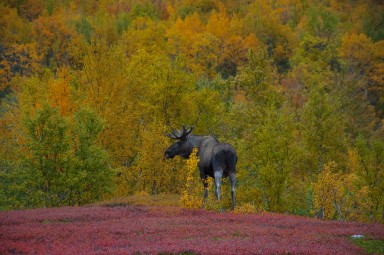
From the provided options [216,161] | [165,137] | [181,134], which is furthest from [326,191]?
[165,137]

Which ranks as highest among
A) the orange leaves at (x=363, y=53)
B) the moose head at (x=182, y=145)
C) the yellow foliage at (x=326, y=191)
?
the moose head at (x=182, y=145)

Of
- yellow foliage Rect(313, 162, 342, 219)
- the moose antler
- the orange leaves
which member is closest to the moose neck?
the moose antler

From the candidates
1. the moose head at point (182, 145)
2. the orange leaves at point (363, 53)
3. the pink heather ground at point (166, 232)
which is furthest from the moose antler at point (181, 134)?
the orange leaves at point (363, 53)

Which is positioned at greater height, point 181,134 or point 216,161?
point 181,134

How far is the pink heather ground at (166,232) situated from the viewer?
16062 millimetres

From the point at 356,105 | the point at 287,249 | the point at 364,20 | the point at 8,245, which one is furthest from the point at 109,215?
the point at 364,20

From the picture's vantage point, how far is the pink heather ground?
16.1 m

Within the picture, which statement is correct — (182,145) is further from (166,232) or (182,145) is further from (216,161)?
(166,232)

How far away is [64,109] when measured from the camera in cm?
4088

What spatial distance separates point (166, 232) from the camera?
19.2m

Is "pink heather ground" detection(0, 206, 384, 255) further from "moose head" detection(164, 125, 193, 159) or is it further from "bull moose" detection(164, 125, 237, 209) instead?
"moose head" detection(164, 125, 193, 159)

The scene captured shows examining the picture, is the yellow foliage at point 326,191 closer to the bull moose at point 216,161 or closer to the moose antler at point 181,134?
the bull moose at point 216,161

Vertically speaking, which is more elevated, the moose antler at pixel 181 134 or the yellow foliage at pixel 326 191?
the moose antler at pixel 181 134

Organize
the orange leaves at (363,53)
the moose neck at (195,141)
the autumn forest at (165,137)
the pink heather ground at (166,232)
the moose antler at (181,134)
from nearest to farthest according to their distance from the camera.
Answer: the pink heather ground at (166,232)
the moose neck at (195,141)
the moose antler at (181,134)
the autumn forest at (165,137)
the orange leaves at (363,53)
